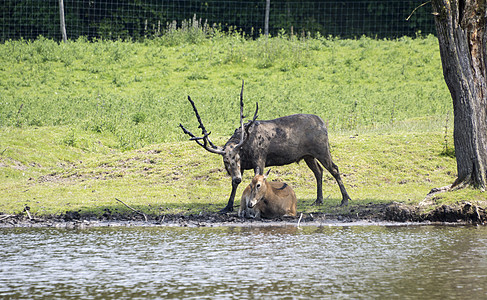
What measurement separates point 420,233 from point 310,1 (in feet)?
101

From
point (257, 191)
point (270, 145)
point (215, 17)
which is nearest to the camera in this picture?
point (257, 191)

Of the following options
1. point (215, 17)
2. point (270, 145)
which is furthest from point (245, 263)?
point (215, 17)

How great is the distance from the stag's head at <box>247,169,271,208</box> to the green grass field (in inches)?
59.2

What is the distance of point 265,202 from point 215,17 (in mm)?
27517

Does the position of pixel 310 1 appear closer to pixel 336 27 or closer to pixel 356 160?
pixel 336 27

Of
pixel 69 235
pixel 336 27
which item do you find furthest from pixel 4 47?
pixel 69 235

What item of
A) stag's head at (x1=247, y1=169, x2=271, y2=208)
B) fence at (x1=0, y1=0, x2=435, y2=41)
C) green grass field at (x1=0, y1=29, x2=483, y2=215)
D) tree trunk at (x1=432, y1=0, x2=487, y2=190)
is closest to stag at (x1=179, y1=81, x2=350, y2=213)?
stag's head at (x1=247, y1=169, x2=271, y2=208)

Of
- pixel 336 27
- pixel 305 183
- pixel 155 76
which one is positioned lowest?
pixel 305 183

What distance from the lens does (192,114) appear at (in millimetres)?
24500

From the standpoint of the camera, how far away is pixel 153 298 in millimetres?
6871

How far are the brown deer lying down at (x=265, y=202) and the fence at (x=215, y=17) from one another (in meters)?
24.2

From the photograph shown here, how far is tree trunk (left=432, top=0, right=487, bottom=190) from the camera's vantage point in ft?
40.7

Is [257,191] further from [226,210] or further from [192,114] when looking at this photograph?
[192,114]

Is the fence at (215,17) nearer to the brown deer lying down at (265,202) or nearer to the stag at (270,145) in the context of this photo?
the stag at (270,145)
